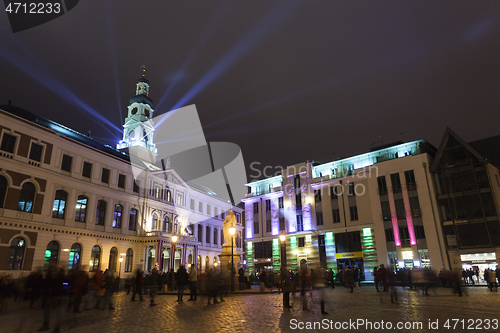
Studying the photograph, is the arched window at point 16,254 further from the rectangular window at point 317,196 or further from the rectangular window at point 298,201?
the rectangular window at point 317,196

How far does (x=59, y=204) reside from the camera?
34.9m

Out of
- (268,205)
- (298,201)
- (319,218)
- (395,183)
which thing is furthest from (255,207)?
(395,183)

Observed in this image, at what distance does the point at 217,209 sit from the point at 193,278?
151ft

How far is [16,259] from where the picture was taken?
96.4ft

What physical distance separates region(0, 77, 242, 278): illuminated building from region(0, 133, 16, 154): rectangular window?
3.4 inches

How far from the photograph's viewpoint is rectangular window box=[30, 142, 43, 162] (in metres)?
32.7

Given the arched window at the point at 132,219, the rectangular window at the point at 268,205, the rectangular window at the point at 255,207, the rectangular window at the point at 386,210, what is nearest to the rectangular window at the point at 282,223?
the rectangular window at the point at 268,205

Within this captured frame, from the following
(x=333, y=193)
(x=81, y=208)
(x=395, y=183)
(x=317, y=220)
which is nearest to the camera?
(x=81, y=208)

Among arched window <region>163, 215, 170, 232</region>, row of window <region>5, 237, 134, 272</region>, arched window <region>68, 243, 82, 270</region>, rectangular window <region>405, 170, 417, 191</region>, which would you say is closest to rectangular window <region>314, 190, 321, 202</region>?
rectangular window <region>405, 170, 417, 191</region>

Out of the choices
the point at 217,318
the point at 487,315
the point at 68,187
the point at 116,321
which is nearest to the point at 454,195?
the point at 487,315

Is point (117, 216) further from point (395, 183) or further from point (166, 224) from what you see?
point (395, 183)

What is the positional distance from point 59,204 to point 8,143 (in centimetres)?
801

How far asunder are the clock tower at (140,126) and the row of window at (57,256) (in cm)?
3533

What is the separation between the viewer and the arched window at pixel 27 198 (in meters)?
30.8
